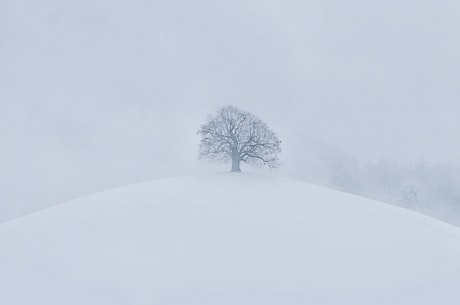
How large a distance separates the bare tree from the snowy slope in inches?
54.3

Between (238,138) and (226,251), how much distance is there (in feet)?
17.4

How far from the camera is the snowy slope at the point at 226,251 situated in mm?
8750

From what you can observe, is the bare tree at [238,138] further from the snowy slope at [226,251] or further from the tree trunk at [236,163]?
the snowy slope at [226,251]

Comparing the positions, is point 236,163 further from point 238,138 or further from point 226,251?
point 226,251

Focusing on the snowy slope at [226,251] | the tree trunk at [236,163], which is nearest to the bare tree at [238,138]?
the tree trunk at [236,163]

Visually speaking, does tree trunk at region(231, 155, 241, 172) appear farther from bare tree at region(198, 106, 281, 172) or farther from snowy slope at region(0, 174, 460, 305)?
snowy slope at region(0, 174, 460, 305)

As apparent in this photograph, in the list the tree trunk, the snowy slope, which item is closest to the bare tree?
the tree trunk

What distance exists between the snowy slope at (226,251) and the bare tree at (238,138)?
1.38 m

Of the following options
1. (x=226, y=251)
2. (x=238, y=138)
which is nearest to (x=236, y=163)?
(x=238, y=138)

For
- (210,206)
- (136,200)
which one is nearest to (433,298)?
(210,206)

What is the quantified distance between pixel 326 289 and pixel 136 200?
6.61m

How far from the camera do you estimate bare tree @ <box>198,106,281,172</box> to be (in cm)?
1419

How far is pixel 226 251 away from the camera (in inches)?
387

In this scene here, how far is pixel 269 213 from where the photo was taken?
11.6m
